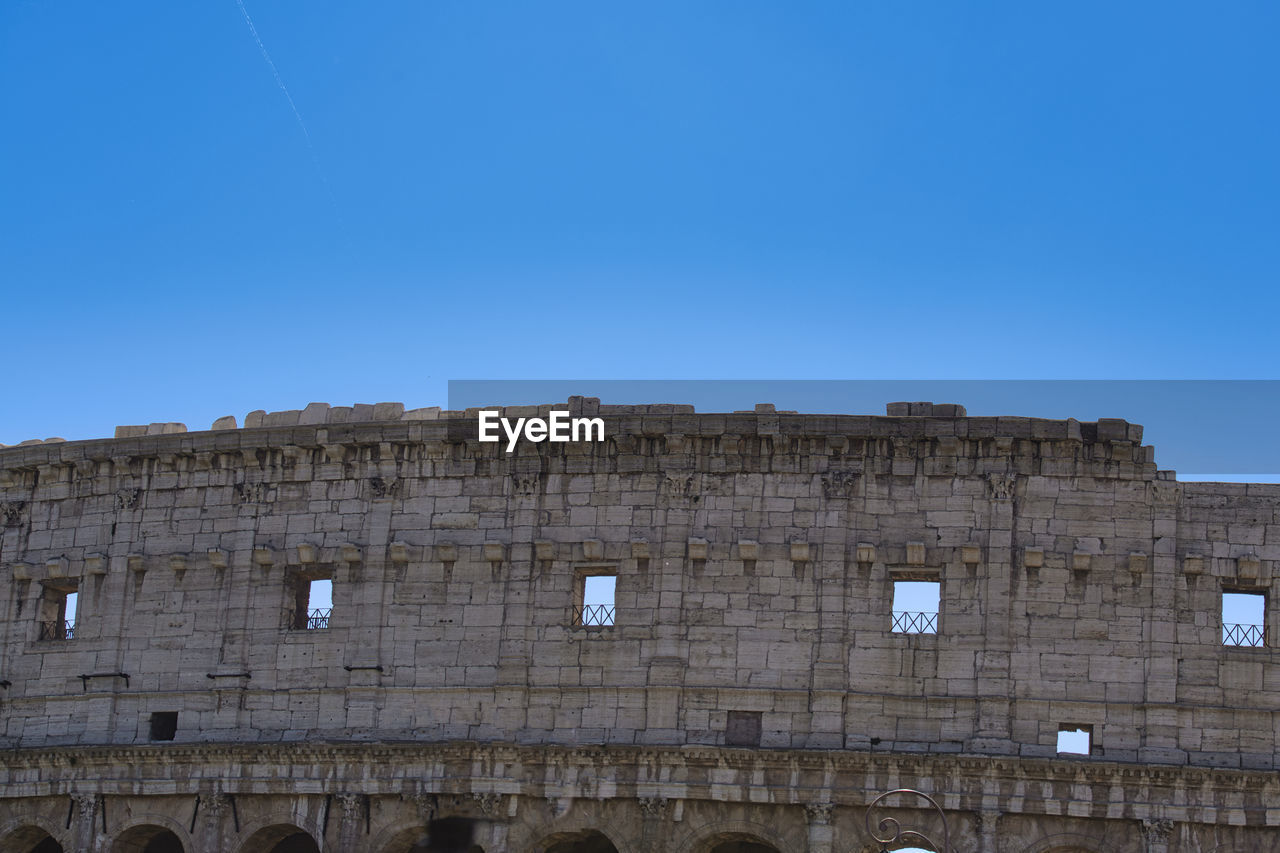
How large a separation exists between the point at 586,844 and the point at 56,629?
39.6 feet

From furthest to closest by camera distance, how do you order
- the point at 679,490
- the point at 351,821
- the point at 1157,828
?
the point at 679,490 → the point at 351,821 → the point at 1157,828

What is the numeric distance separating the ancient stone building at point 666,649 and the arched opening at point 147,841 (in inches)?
8.8

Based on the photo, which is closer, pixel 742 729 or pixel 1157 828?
pixel 1157 828

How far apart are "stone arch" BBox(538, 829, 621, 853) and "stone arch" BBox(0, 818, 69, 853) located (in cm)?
972

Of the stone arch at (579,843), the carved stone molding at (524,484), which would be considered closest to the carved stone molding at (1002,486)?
the carved stone molding at (524,484)

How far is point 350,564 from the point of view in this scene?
39.8m

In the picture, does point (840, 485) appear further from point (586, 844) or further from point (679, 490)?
point (586, 844)

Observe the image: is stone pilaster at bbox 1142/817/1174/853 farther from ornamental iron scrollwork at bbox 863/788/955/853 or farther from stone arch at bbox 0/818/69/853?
stone arch at bbox 0/818/69/853

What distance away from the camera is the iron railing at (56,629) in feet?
138

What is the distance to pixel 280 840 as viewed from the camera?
39938 millimetres

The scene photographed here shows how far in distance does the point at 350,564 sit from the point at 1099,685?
14417mm

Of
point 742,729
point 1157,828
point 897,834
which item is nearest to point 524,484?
point 742,729

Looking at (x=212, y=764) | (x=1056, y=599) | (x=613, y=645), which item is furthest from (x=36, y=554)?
(x=1056, y=599)

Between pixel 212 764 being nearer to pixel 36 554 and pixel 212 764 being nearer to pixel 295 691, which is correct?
pixel 295 691
